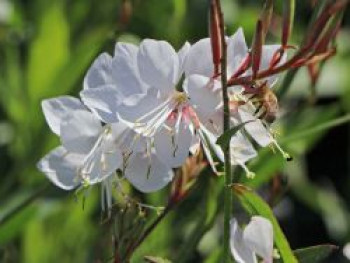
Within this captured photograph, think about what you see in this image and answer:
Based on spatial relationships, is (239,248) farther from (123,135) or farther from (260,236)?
(123,135)

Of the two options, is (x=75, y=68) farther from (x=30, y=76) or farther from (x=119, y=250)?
(x=119, y=250)

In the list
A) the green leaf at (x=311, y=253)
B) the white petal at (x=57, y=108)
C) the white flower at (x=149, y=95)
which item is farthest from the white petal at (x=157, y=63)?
the green leaf at (x=311, y=253)

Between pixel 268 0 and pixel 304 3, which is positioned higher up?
pixel 268 0

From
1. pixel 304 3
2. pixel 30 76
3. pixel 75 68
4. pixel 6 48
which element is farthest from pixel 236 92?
pixel 304 3

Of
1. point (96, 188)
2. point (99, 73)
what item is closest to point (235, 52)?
point (99, 73)

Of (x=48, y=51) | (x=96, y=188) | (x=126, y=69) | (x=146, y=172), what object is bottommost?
(x=96, y=188)

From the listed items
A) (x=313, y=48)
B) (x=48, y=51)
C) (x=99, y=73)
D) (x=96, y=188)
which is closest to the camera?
(x=313, y=48)

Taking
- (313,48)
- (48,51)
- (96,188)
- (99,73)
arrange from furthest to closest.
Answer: (48,51), (96,188), (99,73), (313,48)
